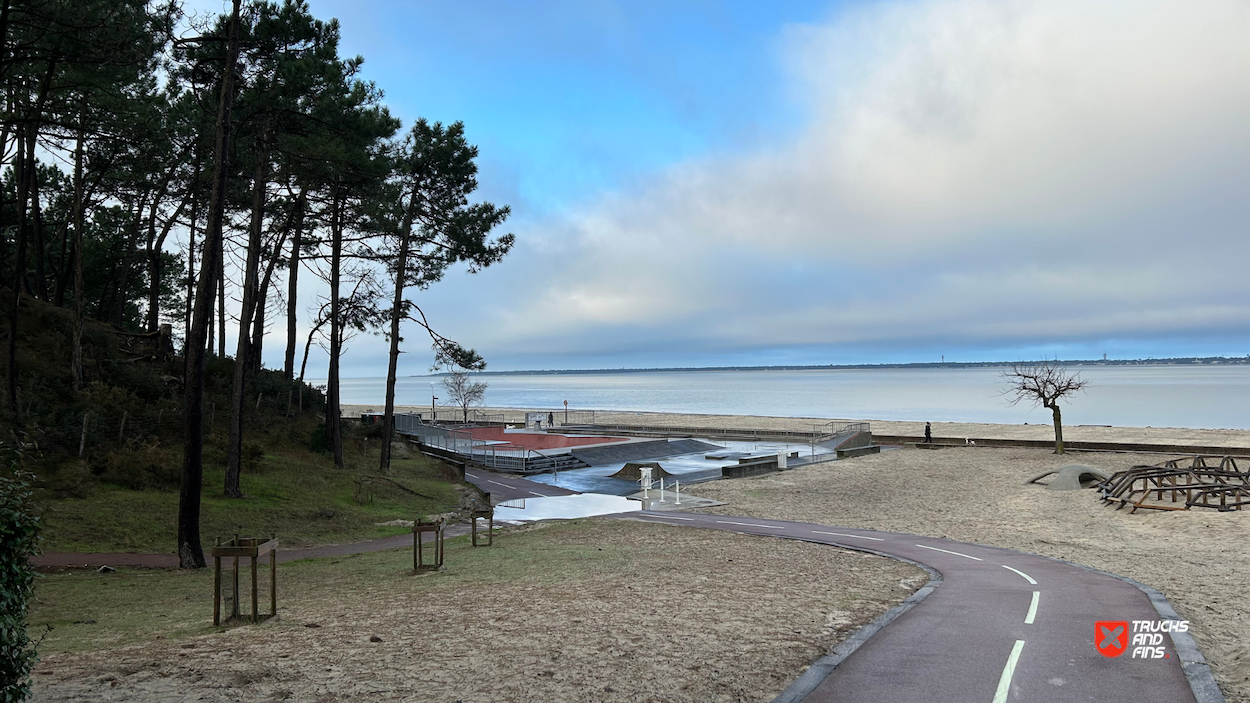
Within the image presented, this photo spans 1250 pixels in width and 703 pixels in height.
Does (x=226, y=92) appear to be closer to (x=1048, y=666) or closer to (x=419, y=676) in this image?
(x=419, y=676)

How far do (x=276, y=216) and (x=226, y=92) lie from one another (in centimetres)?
1779

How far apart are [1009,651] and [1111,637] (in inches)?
55.3

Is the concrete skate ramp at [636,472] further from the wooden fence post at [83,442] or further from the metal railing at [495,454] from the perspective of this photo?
the wooden fence post at [83,442]

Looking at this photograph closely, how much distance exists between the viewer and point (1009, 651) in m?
7.20

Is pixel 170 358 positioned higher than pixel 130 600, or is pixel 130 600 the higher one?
pixel 170 358

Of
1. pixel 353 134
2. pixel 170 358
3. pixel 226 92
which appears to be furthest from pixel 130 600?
pixel 170 358

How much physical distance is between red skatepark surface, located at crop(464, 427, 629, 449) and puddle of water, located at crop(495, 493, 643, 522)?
590 inches

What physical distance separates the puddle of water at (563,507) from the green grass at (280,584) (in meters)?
5.18

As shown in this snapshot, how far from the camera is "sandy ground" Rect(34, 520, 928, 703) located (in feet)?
19.5

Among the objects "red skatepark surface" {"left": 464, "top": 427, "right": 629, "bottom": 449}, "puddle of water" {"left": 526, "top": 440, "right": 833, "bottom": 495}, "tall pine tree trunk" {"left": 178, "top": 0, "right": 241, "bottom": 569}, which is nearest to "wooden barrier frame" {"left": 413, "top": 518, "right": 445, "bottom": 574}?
"tall pine tree trunk" {"left": 178, "top": 0, "right": 241, "bottom": 569}

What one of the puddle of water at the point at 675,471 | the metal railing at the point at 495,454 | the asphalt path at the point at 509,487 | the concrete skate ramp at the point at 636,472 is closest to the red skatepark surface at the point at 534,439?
the metal railing at the point at 495,454

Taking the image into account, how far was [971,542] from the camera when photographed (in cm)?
1642

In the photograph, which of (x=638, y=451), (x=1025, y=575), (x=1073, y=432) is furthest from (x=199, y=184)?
(x=1073, y=432)

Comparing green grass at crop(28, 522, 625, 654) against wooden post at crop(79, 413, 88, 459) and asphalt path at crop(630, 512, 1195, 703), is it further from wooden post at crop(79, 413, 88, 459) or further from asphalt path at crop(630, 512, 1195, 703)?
wooden post at crop(79, 413, 88, 459)
